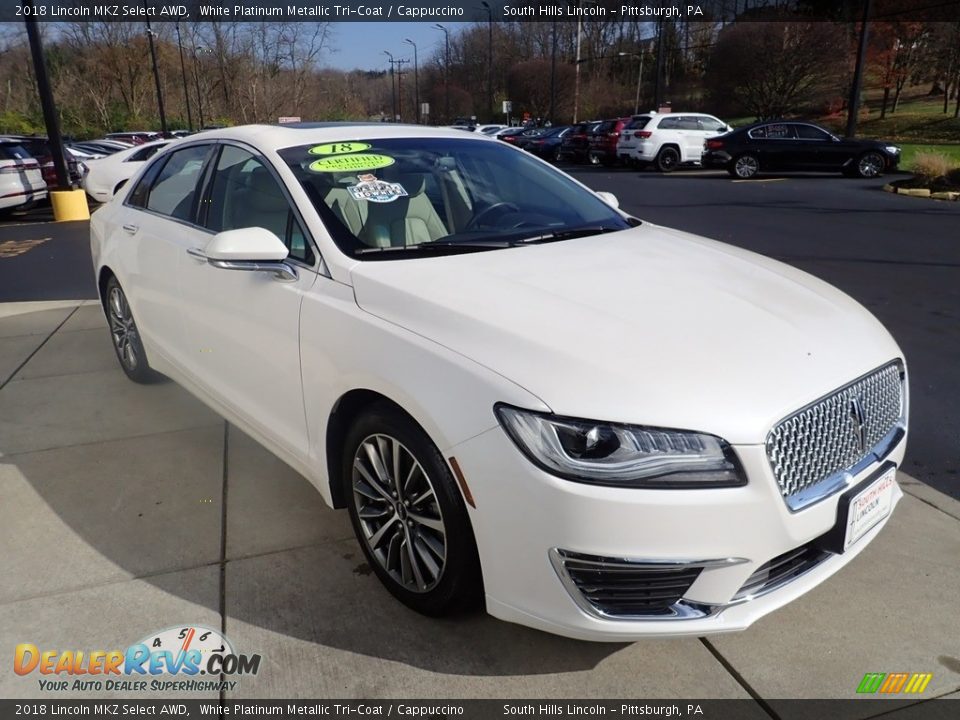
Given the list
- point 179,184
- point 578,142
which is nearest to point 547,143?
point 578,142

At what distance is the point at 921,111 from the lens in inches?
1604

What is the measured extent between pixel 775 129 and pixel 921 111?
28311 millimetres

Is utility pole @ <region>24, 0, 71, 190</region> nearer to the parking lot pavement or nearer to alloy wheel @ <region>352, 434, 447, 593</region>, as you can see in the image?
the parking lot pavement

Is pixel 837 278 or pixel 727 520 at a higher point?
pixel 727 520

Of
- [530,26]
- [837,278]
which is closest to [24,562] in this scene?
[837,278]

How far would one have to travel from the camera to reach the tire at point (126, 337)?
4.59 m

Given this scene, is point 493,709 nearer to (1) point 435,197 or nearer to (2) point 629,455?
(2) point 629,455

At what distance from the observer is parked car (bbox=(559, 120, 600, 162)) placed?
26312 mm

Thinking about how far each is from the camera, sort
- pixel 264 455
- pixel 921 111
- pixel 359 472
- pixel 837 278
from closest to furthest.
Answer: pixel 359 472 → pixel 264 455 → pixel 837 278 → pixel 921 111

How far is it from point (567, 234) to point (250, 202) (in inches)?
55.3

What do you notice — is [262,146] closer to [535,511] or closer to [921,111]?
[535,511]

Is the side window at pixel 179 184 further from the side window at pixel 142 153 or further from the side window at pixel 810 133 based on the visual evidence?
the side window at pixel 810 133

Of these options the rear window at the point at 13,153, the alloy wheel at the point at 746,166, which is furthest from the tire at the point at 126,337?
the alloy wheel at the point at 746,166

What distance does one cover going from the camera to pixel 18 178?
13.2 m
